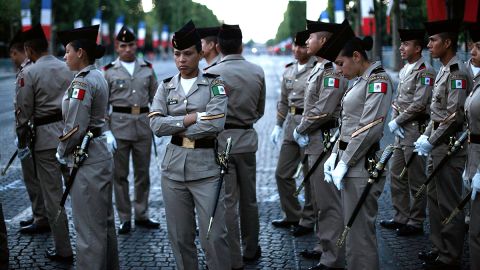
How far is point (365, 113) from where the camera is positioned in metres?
5.00

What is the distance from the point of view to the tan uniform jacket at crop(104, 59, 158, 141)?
786cm

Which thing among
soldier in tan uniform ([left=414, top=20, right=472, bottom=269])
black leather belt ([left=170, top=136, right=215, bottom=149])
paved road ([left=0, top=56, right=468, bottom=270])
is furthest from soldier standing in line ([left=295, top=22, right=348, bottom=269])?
black leather belt ([left=170, top=136, right=215, bottom=149])

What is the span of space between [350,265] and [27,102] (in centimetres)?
340

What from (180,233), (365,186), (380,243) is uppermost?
(365,186)

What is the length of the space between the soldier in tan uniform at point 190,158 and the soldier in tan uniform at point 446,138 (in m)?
2.04

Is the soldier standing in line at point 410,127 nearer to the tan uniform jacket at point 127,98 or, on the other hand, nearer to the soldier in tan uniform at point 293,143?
the soldier in tan uniform at point 293,143

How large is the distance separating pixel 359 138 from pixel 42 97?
3219mm

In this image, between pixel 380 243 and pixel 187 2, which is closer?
pixel 380 243

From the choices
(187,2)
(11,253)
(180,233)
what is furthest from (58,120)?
(187,2)

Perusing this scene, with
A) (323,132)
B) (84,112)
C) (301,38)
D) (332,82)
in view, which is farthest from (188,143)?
(301,38)

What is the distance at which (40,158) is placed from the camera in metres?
6.75

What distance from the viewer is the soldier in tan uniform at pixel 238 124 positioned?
617 centimetres

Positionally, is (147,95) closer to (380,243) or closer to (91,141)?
(91,141)

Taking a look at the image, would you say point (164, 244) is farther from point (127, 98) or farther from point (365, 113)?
point (365, 113)
